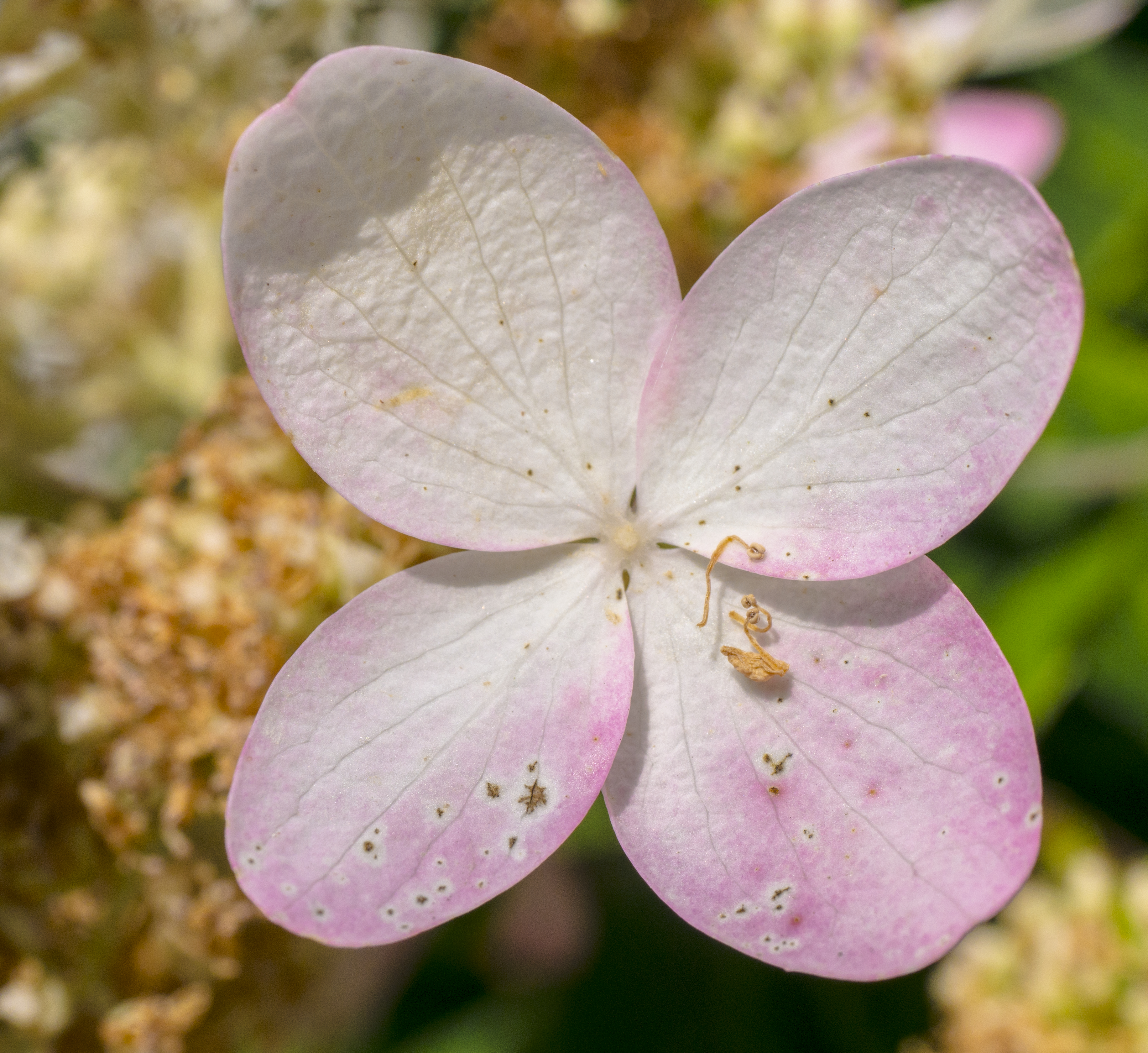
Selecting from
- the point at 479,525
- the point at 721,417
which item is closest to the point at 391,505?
the point at 479,525

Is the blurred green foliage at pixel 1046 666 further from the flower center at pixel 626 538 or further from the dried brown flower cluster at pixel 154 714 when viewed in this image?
the flower center at pixel 626 538

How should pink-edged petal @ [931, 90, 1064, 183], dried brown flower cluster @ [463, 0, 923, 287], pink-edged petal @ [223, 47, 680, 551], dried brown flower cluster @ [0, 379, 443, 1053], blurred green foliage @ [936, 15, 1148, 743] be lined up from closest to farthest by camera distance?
pink-edged petal @ [223, 47, 680, 551]
dried brown flower cluster @ [0, 379, 443, 1053]
dried brown flower cluster @ [463, 0, 923, 287]
pink-edged petal @ [931, 90, 1064, 183]
blurred green foliage @ [936, 15, 1148, 743]

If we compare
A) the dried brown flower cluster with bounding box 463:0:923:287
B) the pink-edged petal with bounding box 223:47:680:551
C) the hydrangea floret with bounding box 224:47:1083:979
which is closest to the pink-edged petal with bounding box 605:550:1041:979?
the hydrangea floret with bounding box 224:47:1083:979

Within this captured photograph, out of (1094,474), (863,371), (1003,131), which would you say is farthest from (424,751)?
(1094,474)

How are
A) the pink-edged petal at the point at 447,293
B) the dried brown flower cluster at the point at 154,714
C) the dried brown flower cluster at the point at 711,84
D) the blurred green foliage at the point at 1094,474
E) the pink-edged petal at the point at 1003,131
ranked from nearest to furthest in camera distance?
the pink-edged petal at the point at 447,293
the dried brown flower cluster at the point at 154,714
the dried brown flower cluster at the point at 711,84
the pink-edged petal at the point at 1003,131
the blurred green foliage at the point at 1094,474

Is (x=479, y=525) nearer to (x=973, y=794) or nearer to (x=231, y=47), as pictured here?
(x=973, y=794)

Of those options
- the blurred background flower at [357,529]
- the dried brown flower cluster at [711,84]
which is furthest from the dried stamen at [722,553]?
the dried brown flower cluster at [711,84]

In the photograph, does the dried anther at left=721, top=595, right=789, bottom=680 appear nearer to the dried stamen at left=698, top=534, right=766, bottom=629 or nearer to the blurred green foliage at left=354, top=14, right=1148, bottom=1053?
the dried stamen at left=698, top=534, right=766, bottom=629
